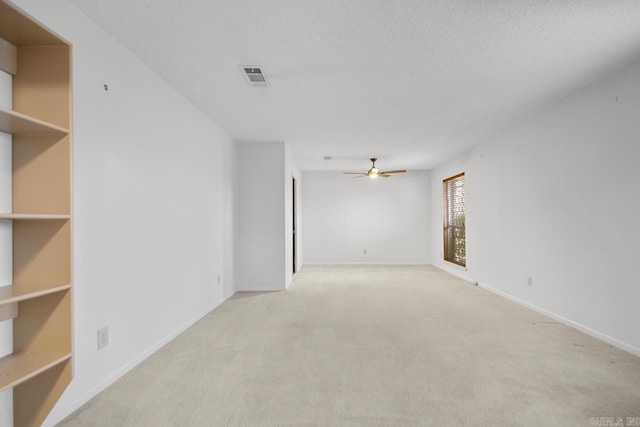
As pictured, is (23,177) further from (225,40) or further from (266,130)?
(266,130)

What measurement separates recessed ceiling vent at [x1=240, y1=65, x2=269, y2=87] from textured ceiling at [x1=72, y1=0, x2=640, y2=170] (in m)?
0.06

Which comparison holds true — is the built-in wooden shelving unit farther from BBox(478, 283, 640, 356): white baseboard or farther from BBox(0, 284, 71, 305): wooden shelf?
BBox(478, 283, 640, 356): white baseboard

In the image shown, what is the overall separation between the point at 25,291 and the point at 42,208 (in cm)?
37

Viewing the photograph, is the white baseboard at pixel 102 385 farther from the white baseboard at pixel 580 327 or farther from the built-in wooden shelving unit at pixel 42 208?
the white baseboard at pixel 580 327

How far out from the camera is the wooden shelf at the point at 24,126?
1253mm

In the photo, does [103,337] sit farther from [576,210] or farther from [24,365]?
[576,210]

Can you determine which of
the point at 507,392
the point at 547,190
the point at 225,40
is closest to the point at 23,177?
the point at 225,40

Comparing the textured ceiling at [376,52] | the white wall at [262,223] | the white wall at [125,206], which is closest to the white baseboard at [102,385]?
the white wall at [125,206]

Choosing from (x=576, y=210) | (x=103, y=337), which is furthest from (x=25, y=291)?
(x=576, y=210)

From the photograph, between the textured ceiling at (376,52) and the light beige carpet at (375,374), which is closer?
the light beige carpet at (375,374)

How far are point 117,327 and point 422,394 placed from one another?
2.18 meters

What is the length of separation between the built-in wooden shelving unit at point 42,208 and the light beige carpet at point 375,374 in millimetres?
676

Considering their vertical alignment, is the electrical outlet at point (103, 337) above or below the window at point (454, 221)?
below

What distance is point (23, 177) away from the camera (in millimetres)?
1520
